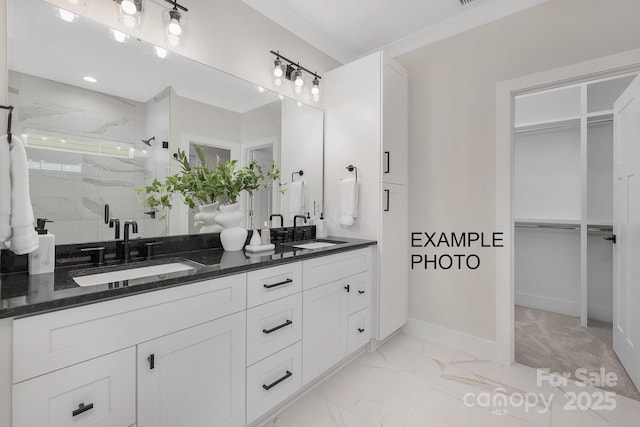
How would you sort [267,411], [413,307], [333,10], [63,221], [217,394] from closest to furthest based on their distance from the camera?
[217,394], [63,221], [267,411], [333,10], [413,307]

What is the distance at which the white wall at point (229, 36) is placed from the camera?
1670mm

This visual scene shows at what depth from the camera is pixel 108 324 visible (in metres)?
1.01

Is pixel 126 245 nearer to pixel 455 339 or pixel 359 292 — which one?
pixel 359 292

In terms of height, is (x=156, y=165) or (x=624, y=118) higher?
(x=624, y=118)

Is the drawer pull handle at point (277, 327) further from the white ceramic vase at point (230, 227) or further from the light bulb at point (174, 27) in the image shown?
the light bulb at point (174, 27)

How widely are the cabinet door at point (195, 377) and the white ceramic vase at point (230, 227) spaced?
0.58 m

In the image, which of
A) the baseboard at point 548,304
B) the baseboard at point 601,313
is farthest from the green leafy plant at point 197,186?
the baseboard at point 601,313

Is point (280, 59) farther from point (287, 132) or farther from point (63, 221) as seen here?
point (63, 221)

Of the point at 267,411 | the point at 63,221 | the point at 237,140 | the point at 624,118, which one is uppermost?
the point at 624,118

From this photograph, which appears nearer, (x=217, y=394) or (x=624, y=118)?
(x=217, y=394)

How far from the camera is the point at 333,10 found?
2367mm

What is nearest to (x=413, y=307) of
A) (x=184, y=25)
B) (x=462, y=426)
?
(x=462, y=426)

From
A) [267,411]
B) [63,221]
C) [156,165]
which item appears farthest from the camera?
[156,165]

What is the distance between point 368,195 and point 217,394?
1709 mm
